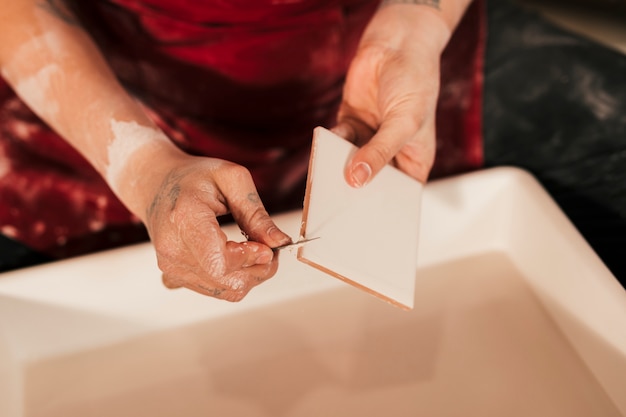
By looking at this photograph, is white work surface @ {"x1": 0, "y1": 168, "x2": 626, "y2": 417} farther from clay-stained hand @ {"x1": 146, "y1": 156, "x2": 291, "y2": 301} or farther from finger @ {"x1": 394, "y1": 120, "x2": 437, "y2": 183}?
clay-stained hand @ {"x1": 146, "y1": 156, "x2": 291, "y2": 301}

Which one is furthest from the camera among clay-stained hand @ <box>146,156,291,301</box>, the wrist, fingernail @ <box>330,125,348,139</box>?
fingernail @ <box>330,125,348,139</box>

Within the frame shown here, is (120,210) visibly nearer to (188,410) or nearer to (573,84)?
(188,410)

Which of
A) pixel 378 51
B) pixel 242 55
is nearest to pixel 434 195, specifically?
pixel 378 51

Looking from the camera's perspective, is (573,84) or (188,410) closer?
(188,410)

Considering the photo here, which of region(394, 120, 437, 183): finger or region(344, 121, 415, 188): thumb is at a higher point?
region(344, 121, 415, 188): thumb

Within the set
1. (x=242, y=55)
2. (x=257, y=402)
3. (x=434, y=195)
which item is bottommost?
(x=257, y=402)

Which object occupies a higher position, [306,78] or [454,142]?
[306,78]

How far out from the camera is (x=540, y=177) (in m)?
1.00

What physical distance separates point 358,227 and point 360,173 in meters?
0.07

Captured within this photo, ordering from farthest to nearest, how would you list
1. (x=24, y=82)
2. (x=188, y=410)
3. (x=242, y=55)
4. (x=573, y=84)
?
(x=573, y=84) → (x=242, y=55) → (x=24, y=82) → (x=188, y=410)

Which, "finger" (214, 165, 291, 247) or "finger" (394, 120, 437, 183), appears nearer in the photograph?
"finger" (214, 165, 291, 247)

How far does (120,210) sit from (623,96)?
35.8 inches

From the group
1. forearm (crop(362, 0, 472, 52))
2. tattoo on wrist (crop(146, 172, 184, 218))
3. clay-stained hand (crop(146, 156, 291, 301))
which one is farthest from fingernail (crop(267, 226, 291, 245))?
forearm (crop(362, 0, 472, 52))

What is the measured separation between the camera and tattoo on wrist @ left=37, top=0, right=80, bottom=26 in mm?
826
